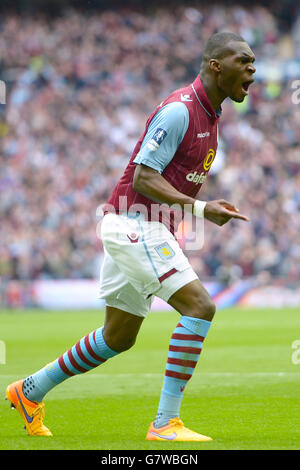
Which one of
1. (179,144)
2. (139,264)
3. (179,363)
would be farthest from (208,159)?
(179,363)

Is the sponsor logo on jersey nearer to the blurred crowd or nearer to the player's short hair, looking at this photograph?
the player's short hair

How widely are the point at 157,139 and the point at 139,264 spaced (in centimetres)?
78

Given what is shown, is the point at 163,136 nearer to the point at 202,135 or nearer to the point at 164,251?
the point at 202,135

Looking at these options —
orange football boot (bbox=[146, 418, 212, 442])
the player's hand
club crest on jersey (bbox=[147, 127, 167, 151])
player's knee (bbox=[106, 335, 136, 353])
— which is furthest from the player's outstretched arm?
orange football boot (bbox=[146, 418, 212, 442])

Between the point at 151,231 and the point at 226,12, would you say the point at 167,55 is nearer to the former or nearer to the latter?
the point at 226,12

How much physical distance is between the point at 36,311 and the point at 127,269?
16256 mm

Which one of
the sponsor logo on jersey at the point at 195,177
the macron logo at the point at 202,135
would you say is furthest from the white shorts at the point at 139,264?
the macron logo at the point at 202,135

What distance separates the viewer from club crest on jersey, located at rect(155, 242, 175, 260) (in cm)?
527

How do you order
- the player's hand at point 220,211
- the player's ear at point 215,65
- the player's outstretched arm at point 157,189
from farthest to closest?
the player's ear at point 215,65 < the player's outstretched arm at point 157,189 < the player's hand at point 220,211

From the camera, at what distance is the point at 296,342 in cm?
1230

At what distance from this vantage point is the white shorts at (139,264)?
522 centimetres

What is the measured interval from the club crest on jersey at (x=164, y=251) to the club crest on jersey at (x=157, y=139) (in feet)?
1.98

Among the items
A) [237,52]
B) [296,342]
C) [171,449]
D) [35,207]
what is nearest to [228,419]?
[171,449]

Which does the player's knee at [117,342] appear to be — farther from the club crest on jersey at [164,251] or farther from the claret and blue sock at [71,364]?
the club crest on jersey at [164,251]
